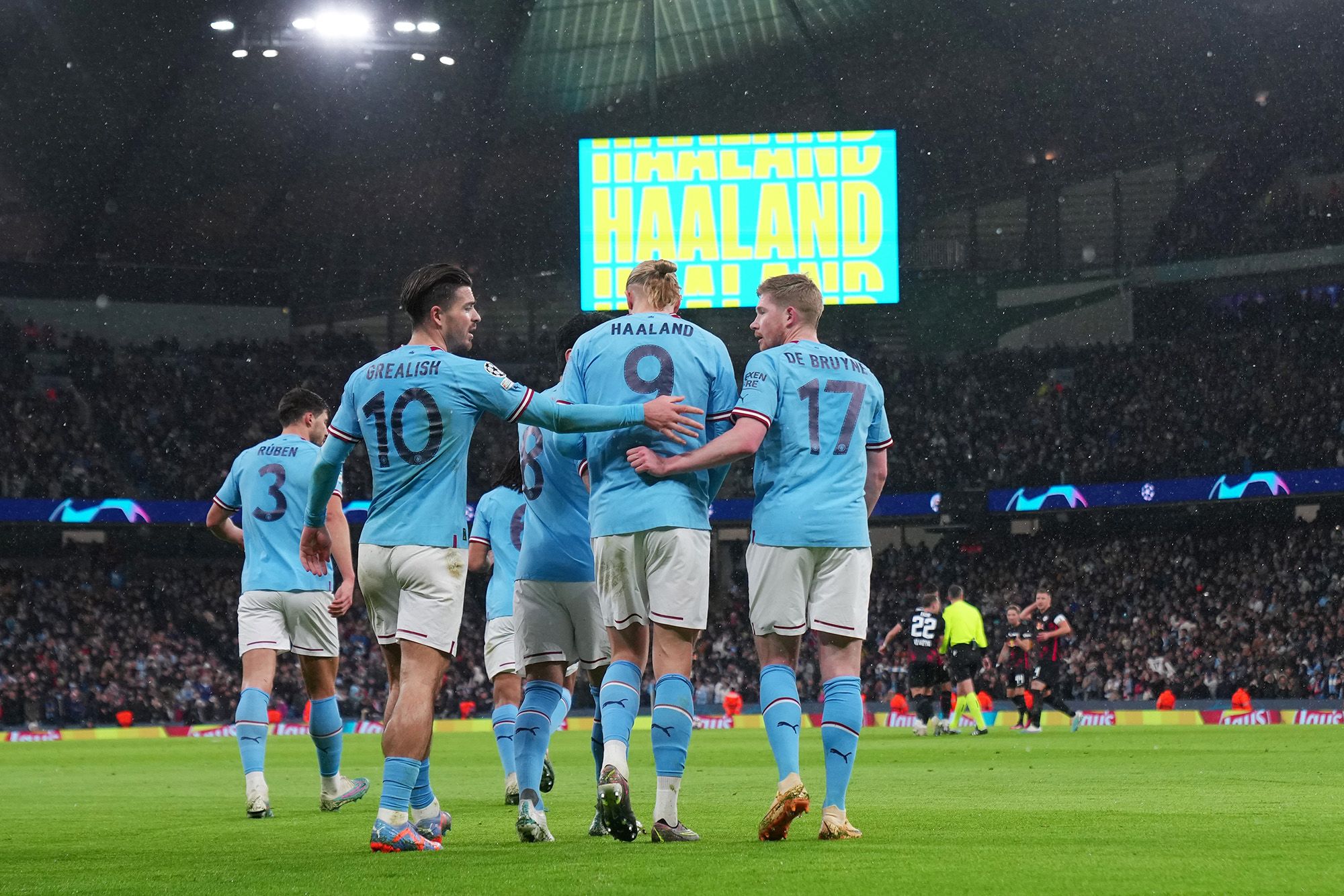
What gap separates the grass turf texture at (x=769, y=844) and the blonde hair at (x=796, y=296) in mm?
2385

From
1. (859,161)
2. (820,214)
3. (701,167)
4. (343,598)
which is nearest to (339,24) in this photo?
(701,167)

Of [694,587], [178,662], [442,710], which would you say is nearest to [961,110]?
[442,710]

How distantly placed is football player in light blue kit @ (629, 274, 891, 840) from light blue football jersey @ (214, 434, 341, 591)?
3506mm

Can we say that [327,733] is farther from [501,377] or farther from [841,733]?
[841,733]

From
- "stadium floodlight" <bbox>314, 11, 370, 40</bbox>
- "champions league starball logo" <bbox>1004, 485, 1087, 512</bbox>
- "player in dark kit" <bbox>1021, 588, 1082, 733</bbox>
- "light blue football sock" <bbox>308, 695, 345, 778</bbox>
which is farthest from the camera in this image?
"champions league starball logo" <bbox>1004, 485, 1087, 512</bbox>

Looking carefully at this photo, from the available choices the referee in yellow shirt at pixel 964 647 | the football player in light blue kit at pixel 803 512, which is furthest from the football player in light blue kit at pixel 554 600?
the referee in yellow shirt at pixel 964 647

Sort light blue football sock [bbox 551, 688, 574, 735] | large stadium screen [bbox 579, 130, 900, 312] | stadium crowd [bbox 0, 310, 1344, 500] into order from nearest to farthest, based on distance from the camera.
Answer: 1. light blue football sock [bbox 551, 688, 574, 735]
2. large stadium screen [bbox 579, 130, 900, 312]
3. stadium crowd [bbox 0, 310, 1344, 500]

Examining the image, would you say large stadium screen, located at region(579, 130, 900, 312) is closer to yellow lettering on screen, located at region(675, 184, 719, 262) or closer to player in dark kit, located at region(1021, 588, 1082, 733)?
yellow lettering on screen, located at region(675, 184, 719, 262)

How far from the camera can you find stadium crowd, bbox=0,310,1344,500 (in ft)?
118

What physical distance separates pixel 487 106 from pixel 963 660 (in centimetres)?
2858

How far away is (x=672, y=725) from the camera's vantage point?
635cm

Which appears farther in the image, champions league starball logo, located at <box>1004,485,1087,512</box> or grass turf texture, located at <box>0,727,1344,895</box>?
champions league starball logo, located at <box>1004,485,1087,512</box>

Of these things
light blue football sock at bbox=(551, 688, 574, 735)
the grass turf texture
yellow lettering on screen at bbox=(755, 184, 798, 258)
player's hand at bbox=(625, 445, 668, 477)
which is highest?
yellow lettering on screen at bbox=(755, 184, 798, 258)

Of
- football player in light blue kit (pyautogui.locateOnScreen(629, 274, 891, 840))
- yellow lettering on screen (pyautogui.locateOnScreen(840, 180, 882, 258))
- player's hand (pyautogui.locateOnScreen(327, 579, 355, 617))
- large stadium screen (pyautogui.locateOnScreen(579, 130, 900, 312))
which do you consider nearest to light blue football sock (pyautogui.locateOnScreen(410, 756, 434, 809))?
player's hand (pyautogui.locateOnScreen(327, 579, 355, 617))
